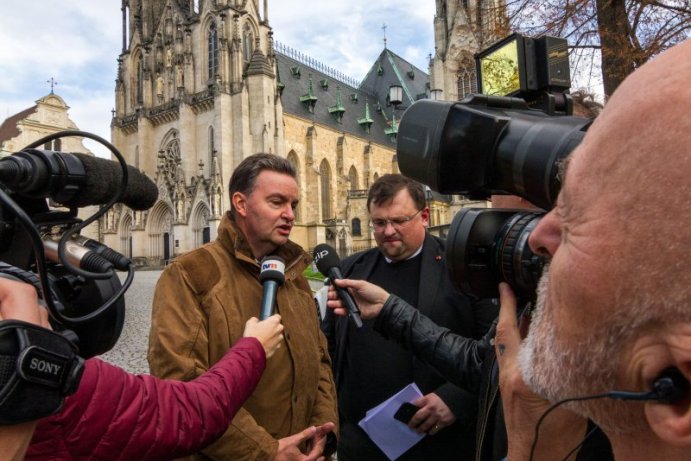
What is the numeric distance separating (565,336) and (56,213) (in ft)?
4.22

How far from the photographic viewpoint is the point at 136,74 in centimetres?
3709

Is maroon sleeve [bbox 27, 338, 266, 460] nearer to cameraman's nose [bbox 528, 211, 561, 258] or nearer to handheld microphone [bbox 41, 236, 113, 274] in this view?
handheld microphone [bbox 41, 236, 113, 274]

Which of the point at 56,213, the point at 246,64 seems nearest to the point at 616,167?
the point at 56,213

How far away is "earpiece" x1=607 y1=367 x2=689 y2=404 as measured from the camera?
0.66 metres

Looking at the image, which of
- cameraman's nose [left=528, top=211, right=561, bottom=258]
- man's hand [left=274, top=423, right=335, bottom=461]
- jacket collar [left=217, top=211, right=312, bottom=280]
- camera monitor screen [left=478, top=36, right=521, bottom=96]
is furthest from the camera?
jacket collar [left=217, top=211, right=312, bottom=280]

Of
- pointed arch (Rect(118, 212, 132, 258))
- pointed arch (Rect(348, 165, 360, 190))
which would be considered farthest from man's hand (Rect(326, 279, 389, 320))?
pointed arch (Rect(348, 165, 360, 190))

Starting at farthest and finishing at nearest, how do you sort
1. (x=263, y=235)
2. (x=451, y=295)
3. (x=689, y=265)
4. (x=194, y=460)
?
(x=451, y=295) → (x=263, y=235) → (x=194, y=460) → (x=689, y=265)

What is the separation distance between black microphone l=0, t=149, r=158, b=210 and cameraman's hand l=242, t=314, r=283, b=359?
63cm

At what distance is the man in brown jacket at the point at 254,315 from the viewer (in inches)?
82.5

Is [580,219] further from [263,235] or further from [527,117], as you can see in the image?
[263,235]

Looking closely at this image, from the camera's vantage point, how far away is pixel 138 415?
52.7 inches

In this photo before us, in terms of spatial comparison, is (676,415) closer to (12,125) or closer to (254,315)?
(254,315)

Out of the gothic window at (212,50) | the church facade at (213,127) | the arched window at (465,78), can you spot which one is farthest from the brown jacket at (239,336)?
the gothic window at (212,50)

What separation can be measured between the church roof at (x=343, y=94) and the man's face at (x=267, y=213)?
35.9 m
